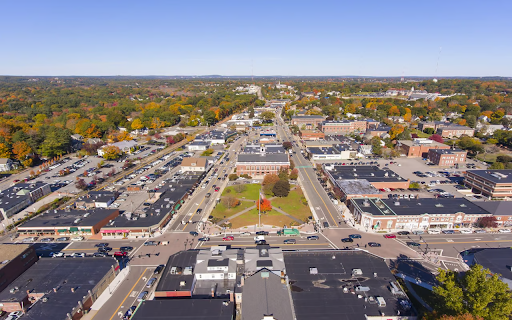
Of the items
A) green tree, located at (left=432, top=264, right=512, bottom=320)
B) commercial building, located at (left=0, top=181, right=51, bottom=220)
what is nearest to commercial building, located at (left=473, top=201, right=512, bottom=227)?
green tree, located at (left=432, top=264, right=512, bottom=320)

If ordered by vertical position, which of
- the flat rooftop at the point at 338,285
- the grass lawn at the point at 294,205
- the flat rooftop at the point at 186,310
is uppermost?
the flat rooftop at the point at 338,285

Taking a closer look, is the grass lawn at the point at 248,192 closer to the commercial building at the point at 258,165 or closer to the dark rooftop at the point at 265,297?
the commercial building at the point at 258,165

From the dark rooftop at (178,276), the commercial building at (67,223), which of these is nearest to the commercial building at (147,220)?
the commercial building at (67,223)

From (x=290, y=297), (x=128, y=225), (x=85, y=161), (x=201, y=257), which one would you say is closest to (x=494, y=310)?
(x=290, y=297)

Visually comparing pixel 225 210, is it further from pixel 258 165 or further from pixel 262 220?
pixel 258 165

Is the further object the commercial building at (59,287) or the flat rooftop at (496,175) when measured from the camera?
the flat rooftop at (496,175)

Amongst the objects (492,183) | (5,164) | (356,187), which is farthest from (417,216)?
(5,164)

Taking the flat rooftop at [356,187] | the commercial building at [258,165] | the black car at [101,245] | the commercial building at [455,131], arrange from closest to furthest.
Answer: the black car at [101,245] → the flat rooftop at [356,187] → the commercial building at [258,165] → the commercial building at [455,131]

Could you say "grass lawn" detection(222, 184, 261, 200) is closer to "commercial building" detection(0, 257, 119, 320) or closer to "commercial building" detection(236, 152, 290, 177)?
"commercial building" detection(236, 152, 290, 177)
